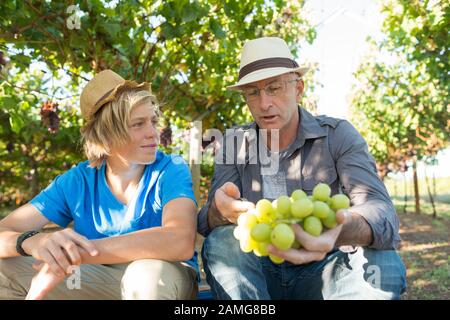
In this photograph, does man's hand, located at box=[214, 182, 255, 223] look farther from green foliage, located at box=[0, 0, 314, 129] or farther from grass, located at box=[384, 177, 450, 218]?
grass, located at box=[384, 177, 450, 218]

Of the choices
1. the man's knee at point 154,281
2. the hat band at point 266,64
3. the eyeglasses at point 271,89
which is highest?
the hat band at point 266,64

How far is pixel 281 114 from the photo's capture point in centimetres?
241

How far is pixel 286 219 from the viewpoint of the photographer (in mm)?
1594

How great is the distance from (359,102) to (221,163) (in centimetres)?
1040

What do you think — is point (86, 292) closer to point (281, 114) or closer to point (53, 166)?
point (281, 114)

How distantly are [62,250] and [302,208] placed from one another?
97 centimetres

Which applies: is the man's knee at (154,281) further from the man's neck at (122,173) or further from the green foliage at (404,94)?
the green foliage at (404,94)

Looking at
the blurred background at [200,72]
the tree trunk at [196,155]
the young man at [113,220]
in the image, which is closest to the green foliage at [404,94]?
the blurred background at [200,72]

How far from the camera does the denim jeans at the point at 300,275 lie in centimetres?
190

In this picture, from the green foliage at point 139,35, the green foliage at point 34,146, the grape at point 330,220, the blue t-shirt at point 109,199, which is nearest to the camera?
the grape at point 330,220

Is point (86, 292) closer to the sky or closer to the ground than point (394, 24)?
closer to the ground
